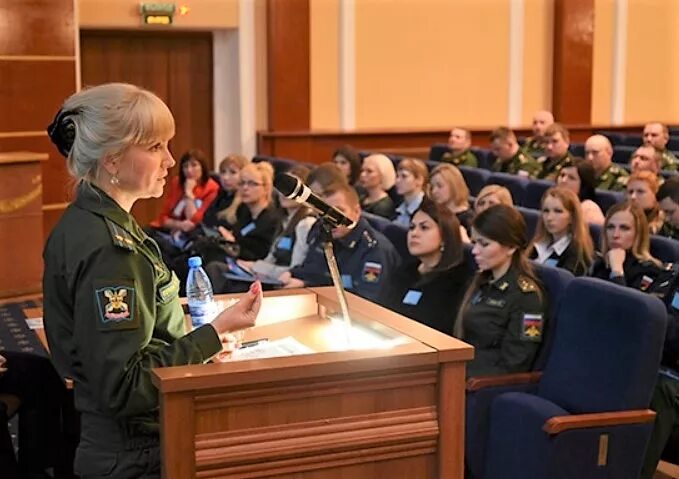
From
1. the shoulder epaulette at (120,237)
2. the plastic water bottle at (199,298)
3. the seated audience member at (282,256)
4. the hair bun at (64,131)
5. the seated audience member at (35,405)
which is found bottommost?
the seated audience member at (35,405)

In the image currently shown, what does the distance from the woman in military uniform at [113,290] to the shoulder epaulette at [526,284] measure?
1.86 metres

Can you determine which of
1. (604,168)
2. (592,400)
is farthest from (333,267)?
(604,168)

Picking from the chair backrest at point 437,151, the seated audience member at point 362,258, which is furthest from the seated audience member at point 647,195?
the chair backrest at point 437,151

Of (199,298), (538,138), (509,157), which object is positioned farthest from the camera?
(538,138)

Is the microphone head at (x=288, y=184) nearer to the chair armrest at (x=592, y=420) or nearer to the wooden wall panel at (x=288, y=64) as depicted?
the chair armrest at (x=592, y=420)

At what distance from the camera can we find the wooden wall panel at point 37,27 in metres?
8.43

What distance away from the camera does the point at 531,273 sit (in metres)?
3.73

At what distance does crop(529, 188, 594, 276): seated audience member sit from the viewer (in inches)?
186

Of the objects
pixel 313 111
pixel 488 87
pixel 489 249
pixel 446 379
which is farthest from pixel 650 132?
pixel 446 379

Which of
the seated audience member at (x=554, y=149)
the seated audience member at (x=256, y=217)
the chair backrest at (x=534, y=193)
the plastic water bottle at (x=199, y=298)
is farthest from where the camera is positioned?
the seated audience member at (x=554, y=149)

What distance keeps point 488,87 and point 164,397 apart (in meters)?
10.2

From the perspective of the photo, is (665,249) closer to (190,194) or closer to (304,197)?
(304,197)

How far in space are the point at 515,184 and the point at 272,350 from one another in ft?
17.4

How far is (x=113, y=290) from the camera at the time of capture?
1.83 metres
